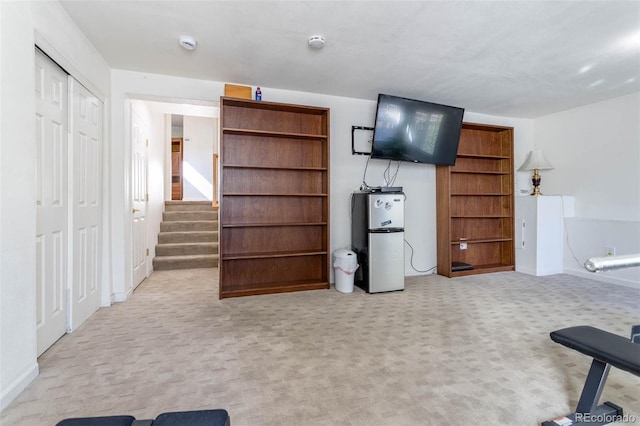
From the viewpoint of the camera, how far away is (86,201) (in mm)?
2684

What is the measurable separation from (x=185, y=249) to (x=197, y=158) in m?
3.85

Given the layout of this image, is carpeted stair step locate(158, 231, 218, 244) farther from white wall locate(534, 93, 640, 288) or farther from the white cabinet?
white wall locate(534, 93, 640, 288)

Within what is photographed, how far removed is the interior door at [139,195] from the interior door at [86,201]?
2.02 feet

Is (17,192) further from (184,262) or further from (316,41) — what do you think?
(184,262)

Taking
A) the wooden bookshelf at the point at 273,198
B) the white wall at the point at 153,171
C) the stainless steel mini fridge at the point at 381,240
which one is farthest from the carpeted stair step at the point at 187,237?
the stainless steel mini fridge at the point at 381,240

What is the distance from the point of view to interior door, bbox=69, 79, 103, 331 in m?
2.47

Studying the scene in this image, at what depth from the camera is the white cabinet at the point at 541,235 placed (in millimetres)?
4281

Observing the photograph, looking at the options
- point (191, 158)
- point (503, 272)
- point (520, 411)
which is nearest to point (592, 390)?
point (520, 411)

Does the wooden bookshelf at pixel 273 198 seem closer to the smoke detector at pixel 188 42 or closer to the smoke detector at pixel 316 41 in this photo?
the smoke detector at pixel 188 42

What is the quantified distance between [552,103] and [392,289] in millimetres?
3322

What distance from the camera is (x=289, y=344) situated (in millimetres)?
2213

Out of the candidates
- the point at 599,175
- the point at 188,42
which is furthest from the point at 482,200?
the point at 188,42

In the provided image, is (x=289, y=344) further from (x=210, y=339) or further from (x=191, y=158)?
(x=191, y=158)

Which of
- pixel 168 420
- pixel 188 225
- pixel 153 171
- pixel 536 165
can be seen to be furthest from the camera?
pixel 188 225
